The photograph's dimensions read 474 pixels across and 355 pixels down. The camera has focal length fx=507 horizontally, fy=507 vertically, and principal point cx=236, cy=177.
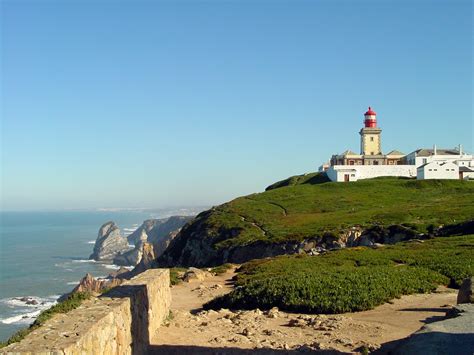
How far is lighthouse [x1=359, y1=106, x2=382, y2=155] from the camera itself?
95.4 meters

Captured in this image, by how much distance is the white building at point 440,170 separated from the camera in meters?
84.2

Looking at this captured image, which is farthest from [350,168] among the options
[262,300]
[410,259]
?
[262,300]

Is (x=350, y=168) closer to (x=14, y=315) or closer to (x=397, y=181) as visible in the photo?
(x=397, y=181)

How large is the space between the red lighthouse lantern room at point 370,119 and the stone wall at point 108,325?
85589 mm

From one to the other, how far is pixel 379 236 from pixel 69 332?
4074 centimetres

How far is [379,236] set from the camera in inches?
1833

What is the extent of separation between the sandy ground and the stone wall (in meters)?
1.06

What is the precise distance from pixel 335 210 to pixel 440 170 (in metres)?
27.2

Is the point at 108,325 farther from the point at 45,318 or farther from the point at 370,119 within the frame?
the point at 370,119

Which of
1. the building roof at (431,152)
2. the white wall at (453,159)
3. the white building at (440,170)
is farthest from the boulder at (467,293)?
the building roof at (431,152)

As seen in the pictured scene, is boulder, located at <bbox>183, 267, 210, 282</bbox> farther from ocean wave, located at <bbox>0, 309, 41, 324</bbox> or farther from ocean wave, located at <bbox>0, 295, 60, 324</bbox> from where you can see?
ocean wave, located at <bbox>0, 295, 60, 324</bbox>

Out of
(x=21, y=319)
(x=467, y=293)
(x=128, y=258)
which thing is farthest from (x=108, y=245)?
(x=467, y=293)

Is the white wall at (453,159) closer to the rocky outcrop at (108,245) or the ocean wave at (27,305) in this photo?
the ocean wave at (27,305)

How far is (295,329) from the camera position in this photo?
617 inches
